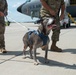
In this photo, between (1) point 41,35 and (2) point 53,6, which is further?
(2) point 53,6

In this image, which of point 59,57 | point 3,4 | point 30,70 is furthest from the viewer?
point 3,4

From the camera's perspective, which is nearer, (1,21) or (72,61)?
(72,61)

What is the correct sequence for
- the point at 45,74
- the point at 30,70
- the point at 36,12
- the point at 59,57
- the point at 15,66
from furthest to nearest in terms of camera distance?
the point at 36,12 → the point at 59,57 → the point at 15,66 → the point at 30,70 → the point at 45,74

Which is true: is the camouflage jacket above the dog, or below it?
above

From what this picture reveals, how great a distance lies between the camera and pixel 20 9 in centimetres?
2362

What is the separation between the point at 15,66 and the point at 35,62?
1.36 ft

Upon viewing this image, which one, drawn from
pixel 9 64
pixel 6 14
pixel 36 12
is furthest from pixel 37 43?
pixel 36 12

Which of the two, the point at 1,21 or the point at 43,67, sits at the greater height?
the point at 1,21

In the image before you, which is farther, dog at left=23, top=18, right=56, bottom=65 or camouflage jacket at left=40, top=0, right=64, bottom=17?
camouflage jacket at left=40, top=0, right=64, bottom=17

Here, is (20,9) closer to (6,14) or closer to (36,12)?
(36,12)

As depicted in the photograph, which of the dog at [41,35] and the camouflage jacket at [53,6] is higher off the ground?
the camouflage jacket at [53,6]

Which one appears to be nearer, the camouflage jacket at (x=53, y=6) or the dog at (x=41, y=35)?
the dog at (x=41, y=35)

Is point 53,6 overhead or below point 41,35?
overhead

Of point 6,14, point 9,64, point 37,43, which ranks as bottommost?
point 9,64
